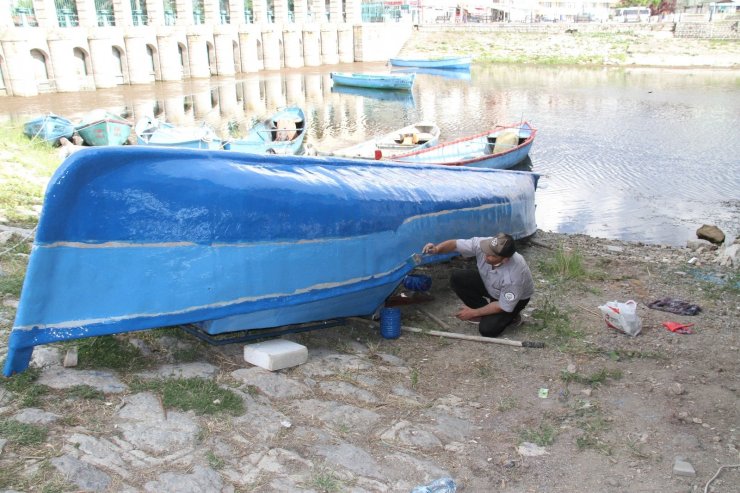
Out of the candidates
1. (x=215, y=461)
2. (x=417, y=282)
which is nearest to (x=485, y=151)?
(x=417, y=282)

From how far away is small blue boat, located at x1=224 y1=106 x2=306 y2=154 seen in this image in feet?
57.4

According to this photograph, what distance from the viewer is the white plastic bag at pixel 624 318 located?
6.36m

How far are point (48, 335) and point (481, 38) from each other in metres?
54.8

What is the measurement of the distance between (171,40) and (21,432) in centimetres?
3943

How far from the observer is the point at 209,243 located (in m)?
Answer: 5.30

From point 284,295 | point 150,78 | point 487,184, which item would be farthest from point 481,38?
point 284,295

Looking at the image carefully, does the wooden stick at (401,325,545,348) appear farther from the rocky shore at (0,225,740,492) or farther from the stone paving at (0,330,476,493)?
the stone paving at (0,330,476,493)

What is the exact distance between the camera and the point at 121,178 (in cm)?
493

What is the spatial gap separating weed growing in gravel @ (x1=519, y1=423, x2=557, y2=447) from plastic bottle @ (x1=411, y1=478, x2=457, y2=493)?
32.7 inches

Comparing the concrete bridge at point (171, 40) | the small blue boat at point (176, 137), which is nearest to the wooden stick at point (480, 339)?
the small blue boat at point (176, 137)

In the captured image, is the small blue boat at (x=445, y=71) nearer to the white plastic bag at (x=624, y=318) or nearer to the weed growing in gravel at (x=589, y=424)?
the white plastic bag at (x=624, y=318)

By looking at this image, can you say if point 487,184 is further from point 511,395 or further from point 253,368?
point 253,368

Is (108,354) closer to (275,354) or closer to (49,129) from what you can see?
(275,354)

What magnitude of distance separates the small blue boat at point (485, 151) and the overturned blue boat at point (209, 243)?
32.4 feet
